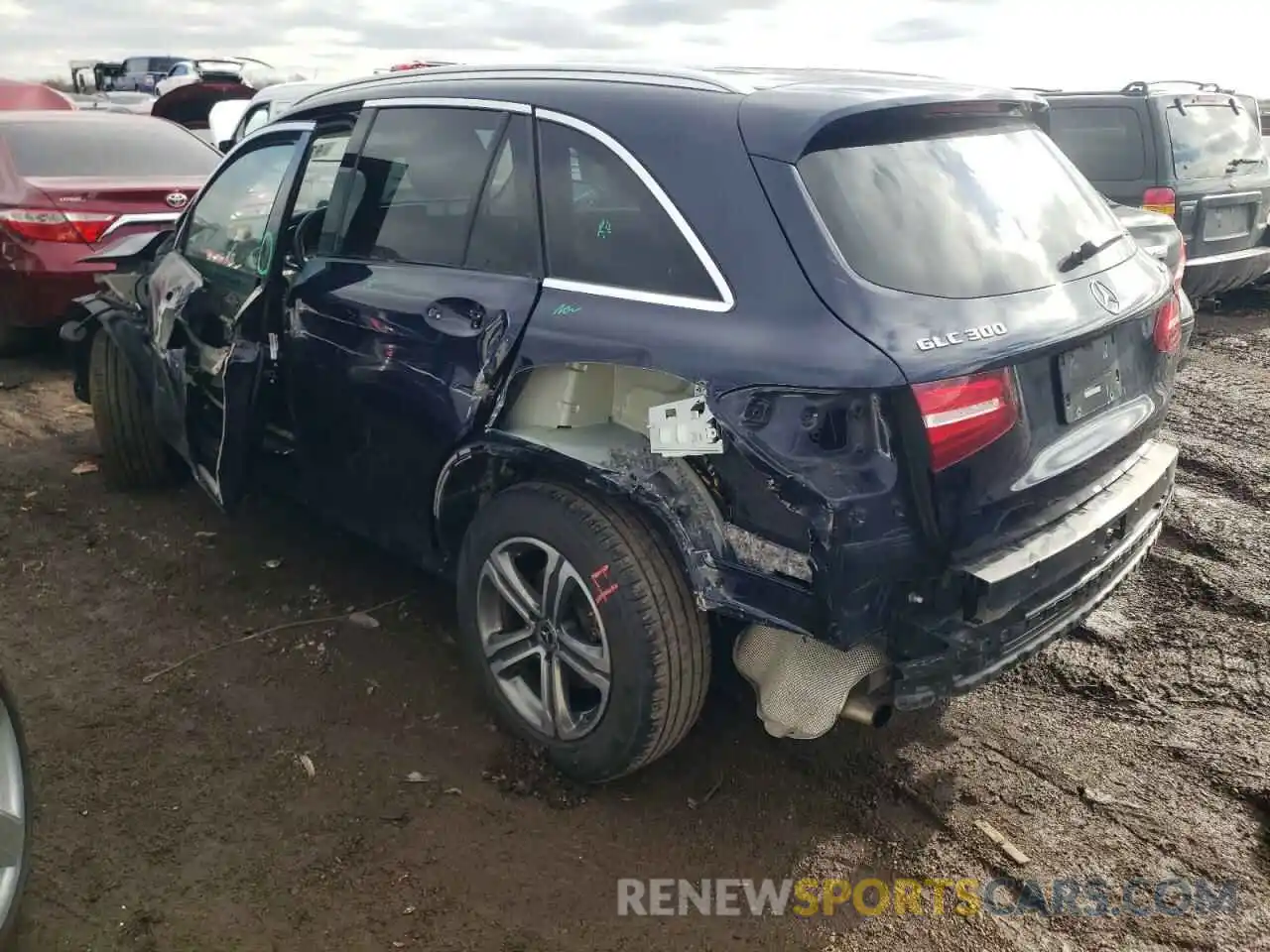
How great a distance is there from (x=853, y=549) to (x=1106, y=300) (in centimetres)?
108

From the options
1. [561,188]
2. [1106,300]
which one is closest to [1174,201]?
[1106,300]

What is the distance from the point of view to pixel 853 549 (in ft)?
7.52

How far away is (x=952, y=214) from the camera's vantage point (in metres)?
2.61

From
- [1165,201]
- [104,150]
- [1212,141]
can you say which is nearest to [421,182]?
[104,150]

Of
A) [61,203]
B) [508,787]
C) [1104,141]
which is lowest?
[508,787]

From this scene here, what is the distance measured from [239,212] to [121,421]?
131 cm

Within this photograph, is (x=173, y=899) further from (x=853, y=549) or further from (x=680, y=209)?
(x=680, y=209)

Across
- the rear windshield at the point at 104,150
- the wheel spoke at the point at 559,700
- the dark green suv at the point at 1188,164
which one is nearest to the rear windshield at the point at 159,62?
the rear windshield at the point at 104,150

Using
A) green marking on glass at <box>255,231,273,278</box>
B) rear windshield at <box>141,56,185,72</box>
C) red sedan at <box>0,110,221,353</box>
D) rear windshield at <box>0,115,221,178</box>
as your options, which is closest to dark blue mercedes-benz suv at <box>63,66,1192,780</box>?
green marking on glass at <box>255,231,273,278</box>

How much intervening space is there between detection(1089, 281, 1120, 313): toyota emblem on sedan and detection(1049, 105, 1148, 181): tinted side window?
5426 millimetres

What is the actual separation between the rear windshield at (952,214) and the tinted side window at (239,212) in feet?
7.31

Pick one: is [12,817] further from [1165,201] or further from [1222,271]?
[1222,271]

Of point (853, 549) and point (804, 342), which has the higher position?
point (804, 342)
